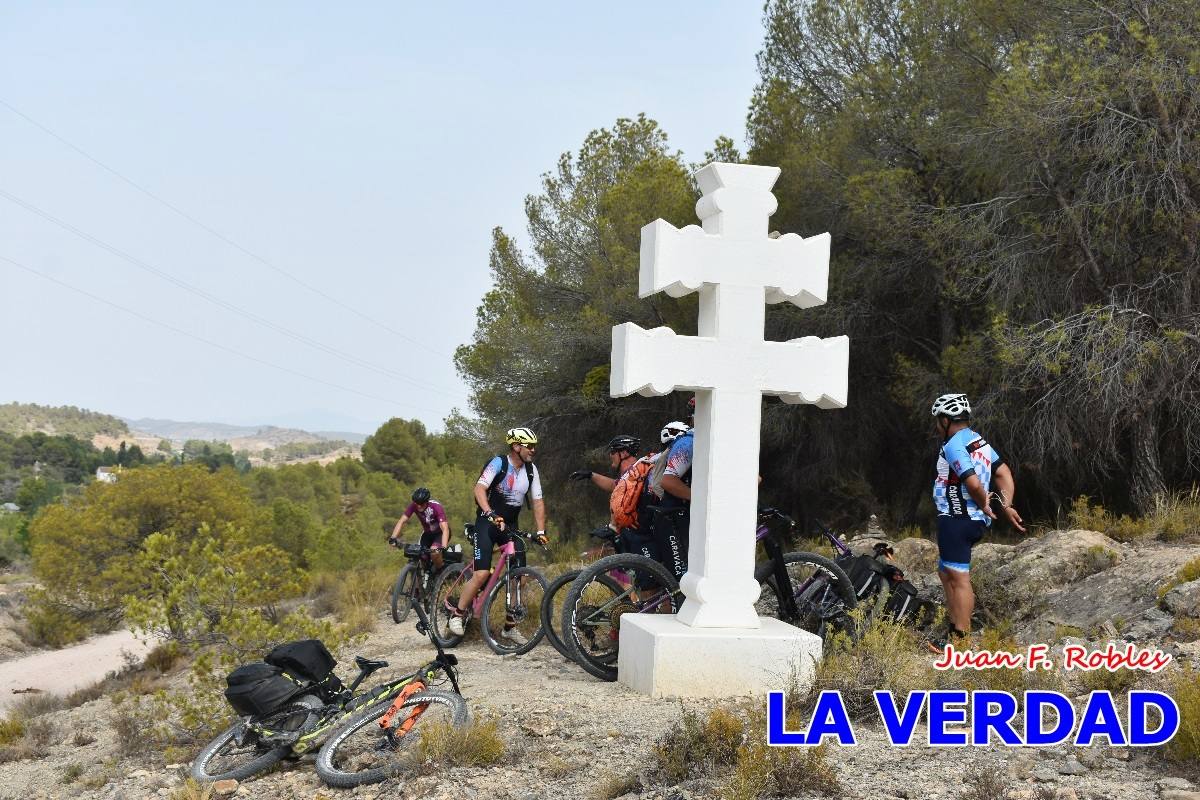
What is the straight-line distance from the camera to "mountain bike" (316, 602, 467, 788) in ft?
18.9

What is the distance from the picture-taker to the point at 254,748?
6.70 meters

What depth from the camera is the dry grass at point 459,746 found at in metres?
5.68

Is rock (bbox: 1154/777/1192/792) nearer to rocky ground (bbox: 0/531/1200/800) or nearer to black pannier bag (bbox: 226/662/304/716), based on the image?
rocky ground (bbox: 0/531/1200/800)

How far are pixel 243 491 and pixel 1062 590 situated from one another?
→ 71.7 feet

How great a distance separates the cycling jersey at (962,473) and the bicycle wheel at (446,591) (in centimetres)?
457

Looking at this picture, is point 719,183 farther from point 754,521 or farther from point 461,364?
point 461,364

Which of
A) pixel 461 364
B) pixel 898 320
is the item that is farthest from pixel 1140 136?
pixel 461 364

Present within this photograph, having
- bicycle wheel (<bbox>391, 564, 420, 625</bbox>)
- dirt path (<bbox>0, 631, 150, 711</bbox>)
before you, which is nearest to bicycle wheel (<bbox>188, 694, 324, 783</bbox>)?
bicycle wheel (<bbox>391, 564, 420, 625</bbox>)

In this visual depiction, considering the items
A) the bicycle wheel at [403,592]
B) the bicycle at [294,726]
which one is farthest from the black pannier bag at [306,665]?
the bicycle wheel at [403,592]

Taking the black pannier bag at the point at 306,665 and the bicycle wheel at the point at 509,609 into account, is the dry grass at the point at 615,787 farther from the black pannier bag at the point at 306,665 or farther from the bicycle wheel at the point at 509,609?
the bicycle wheel at the point at 509,609

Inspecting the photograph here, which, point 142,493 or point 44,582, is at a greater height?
point 142,493

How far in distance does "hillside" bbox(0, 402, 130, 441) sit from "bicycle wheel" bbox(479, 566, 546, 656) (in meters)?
162

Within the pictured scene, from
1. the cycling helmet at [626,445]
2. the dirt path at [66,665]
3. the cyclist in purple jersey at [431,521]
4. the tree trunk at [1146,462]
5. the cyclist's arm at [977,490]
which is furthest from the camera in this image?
the dirt path at [66,665]

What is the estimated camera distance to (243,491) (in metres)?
27.5
